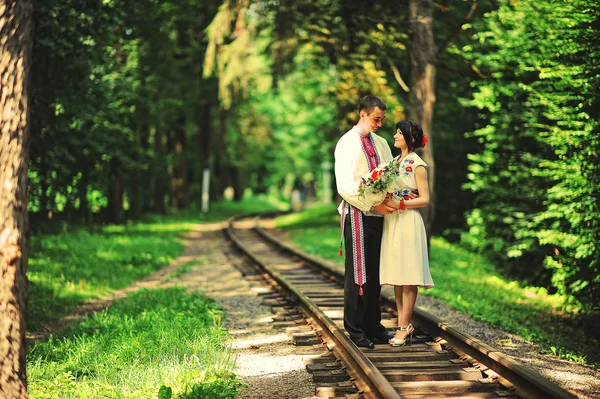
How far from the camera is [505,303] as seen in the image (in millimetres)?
12109

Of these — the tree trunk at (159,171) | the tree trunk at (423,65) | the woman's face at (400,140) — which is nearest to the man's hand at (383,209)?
the woman's face at (400,140)

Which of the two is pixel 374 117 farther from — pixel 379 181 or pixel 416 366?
pixel 416 366

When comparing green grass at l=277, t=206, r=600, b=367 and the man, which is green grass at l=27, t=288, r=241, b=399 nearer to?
the man

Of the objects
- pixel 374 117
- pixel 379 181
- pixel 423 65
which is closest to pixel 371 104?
pixel 374 117

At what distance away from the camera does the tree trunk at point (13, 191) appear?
617 cm

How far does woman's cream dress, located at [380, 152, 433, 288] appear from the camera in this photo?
22.6 ft

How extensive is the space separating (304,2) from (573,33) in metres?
8.36

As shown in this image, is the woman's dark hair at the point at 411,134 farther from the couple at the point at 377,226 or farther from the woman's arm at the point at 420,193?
the woman's arm at the point at 420,193

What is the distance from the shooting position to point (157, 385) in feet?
20.1

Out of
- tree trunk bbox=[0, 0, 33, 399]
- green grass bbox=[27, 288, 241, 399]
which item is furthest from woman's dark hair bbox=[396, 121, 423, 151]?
tree trunk bbox=[0, 0, 33, 399]

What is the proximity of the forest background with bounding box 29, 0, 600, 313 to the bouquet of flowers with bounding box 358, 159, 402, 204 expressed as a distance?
3.95 m

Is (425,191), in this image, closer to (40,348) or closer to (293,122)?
(40,348)

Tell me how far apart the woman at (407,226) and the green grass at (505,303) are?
192 cm

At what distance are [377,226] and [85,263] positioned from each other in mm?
8940
